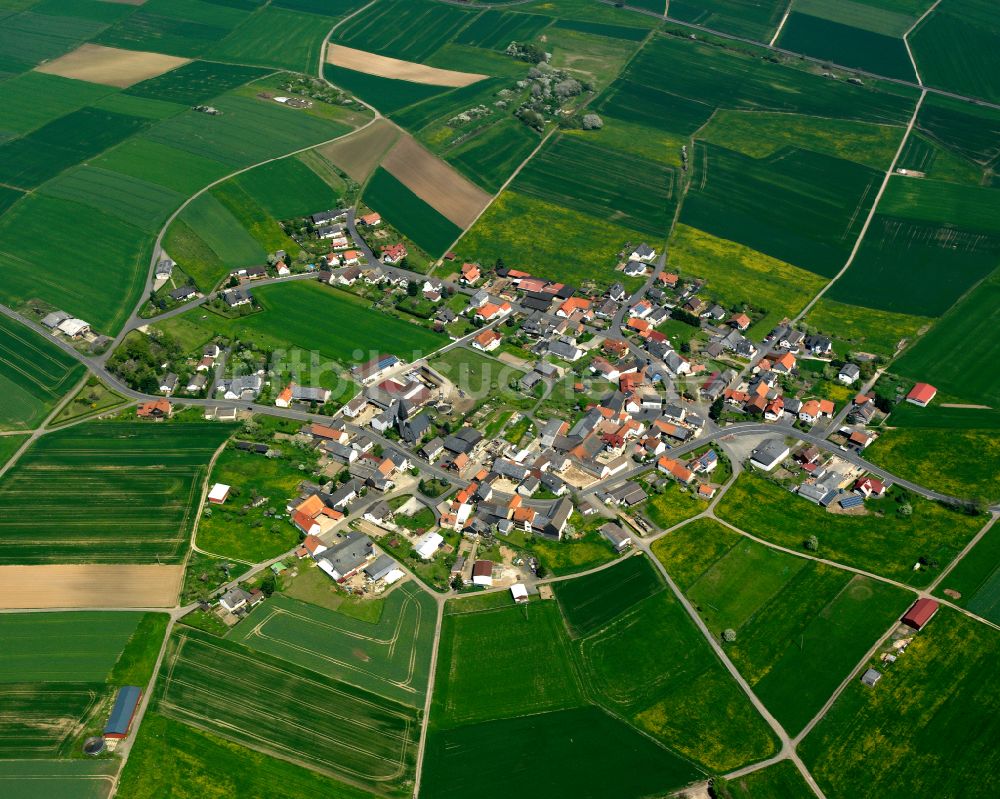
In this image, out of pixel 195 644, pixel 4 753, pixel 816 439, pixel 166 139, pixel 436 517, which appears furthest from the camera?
pixel 166 139

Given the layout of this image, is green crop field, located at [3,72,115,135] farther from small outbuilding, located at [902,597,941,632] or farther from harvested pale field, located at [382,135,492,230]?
small outbuilding, located at [902,597,941,632]

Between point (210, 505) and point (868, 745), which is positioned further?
point (210, 505)

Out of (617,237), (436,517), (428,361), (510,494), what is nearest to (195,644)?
(436,517)

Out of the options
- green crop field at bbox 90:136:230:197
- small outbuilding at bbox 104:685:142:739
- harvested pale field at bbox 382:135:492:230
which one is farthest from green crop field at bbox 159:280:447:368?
small outbuilding at bbox 104:685:142:739

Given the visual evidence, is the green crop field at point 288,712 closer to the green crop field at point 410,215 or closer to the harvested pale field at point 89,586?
the harvested pale field at point 89,586

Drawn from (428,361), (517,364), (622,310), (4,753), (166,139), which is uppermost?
(622,310)

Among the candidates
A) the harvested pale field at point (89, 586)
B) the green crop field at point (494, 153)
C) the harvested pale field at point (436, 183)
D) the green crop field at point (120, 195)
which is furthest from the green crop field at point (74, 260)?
the green crop field at point (494, 153)

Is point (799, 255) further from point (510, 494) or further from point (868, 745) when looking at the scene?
point (868, 745)
